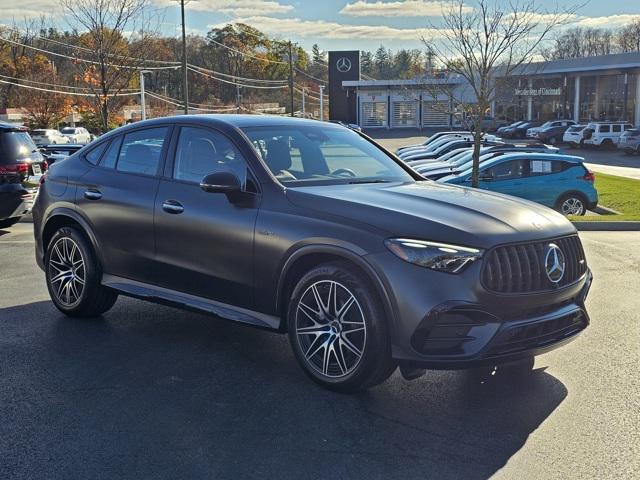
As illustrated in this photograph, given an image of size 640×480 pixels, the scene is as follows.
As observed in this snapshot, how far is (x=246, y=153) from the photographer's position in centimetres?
493

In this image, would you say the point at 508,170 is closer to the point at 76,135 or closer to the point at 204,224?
the point at 204,224

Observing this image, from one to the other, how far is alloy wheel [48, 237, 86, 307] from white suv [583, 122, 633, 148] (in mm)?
43108

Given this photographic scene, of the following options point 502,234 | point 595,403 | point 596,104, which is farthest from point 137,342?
point 596,104

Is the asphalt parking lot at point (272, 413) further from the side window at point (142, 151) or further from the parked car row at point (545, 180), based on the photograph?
the parked car row at point (545, 180)

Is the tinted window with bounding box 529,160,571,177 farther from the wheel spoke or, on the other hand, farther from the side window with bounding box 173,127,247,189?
the wheel spoke

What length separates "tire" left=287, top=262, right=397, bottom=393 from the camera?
409 cm

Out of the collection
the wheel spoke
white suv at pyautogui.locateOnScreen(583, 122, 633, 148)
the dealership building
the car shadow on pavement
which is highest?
the dealership building

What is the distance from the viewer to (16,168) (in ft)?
34.6

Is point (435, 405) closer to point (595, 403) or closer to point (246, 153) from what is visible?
point (595, 403)

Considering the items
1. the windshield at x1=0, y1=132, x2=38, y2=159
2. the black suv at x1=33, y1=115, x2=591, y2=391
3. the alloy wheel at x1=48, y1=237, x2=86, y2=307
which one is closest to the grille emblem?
the black suv at x1=33, y1=115, x2=591, y2=391

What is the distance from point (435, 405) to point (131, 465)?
5.90 ft

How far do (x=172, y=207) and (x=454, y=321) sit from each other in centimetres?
236

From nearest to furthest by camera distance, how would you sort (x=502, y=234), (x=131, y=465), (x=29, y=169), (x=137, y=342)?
(x=131, y=465)
(x=502, y=234)
(x=137, y=342)
(x=29, y=169)

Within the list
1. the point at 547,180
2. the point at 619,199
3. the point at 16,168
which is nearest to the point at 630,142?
the point at 619,199
